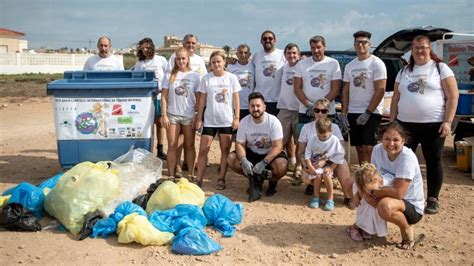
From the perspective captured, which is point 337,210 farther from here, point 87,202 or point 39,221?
point 39,221

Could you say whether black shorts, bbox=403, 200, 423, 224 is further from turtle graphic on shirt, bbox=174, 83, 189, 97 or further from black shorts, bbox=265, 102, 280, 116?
turtle graphic on shirt, bbox=174, 83, 189, 97

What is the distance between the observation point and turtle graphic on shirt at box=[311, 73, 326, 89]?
17.2 feet

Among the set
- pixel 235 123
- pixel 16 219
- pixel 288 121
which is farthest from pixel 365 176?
pixel 16 219

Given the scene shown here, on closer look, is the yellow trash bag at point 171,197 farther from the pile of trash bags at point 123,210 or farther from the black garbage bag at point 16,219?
the black garbage bag at point 16,219

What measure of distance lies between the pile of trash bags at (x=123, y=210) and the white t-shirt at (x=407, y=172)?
1395mm

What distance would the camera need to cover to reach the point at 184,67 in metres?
5.43

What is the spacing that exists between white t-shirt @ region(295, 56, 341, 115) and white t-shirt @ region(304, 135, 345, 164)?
57 cm

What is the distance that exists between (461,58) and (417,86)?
3.66m

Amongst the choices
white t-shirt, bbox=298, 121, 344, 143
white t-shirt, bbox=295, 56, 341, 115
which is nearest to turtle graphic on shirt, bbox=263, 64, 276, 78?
white t-shirt, bbox=295, 56, 341, 115

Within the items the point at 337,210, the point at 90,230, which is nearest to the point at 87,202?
the point at 90,230

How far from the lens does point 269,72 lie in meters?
5.90

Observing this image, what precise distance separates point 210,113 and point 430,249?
8.87 ft

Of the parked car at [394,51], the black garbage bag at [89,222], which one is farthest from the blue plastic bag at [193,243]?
the parked car at [394,51]

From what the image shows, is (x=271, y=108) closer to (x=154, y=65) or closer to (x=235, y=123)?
(x=235, y=123)
